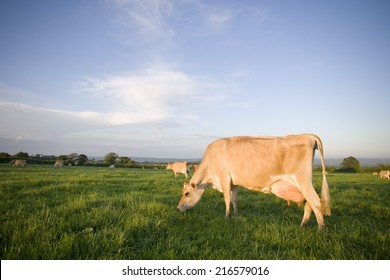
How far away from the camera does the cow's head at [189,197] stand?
7145 millimetres

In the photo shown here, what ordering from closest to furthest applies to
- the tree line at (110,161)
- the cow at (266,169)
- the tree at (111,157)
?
the cow at (266,169), the tree line at (110,161), the tree at (111,157)

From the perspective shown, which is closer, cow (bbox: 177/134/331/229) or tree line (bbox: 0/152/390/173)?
cow (bbox: 177/134/331/229)

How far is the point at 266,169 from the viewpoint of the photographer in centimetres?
627

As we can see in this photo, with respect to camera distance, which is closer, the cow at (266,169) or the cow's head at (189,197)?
the cow at (266,169)

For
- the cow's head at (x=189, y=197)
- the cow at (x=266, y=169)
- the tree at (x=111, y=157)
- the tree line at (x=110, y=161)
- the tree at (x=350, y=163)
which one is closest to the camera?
the cow at (x=266, y=169)

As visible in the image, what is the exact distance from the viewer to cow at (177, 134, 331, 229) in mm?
5734

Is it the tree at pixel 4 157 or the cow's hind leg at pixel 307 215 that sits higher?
the tree at pixel 4 157

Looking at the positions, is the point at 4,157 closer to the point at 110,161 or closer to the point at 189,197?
the point at 110,161

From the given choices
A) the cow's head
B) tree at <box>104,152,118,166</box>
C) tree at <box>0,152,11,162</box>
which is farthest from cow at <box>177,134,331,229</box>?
tree at <box>104,152,118,166</box>

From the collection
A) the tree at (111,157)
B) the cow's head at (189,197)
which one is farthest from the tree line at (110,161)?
the cow's head at (189,197)

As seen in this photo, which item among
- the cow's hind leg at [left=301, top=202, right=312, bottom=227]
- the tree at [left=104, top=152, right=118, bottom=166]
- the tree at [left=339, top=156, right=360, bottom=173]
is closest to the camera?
the cow's hind leg at [left=301, top=202, right=312, bottom=227]

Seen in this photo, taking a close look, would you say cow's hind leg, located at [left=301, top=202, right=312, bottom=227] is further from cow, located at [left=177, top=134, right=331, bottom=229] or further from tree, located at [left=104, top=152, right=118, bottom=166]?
tree, located at [left=104, top=152, right=118, bottom=166]

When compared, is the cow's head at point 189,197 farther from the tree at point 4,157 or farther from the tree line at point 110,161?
the tree at point 4,157
